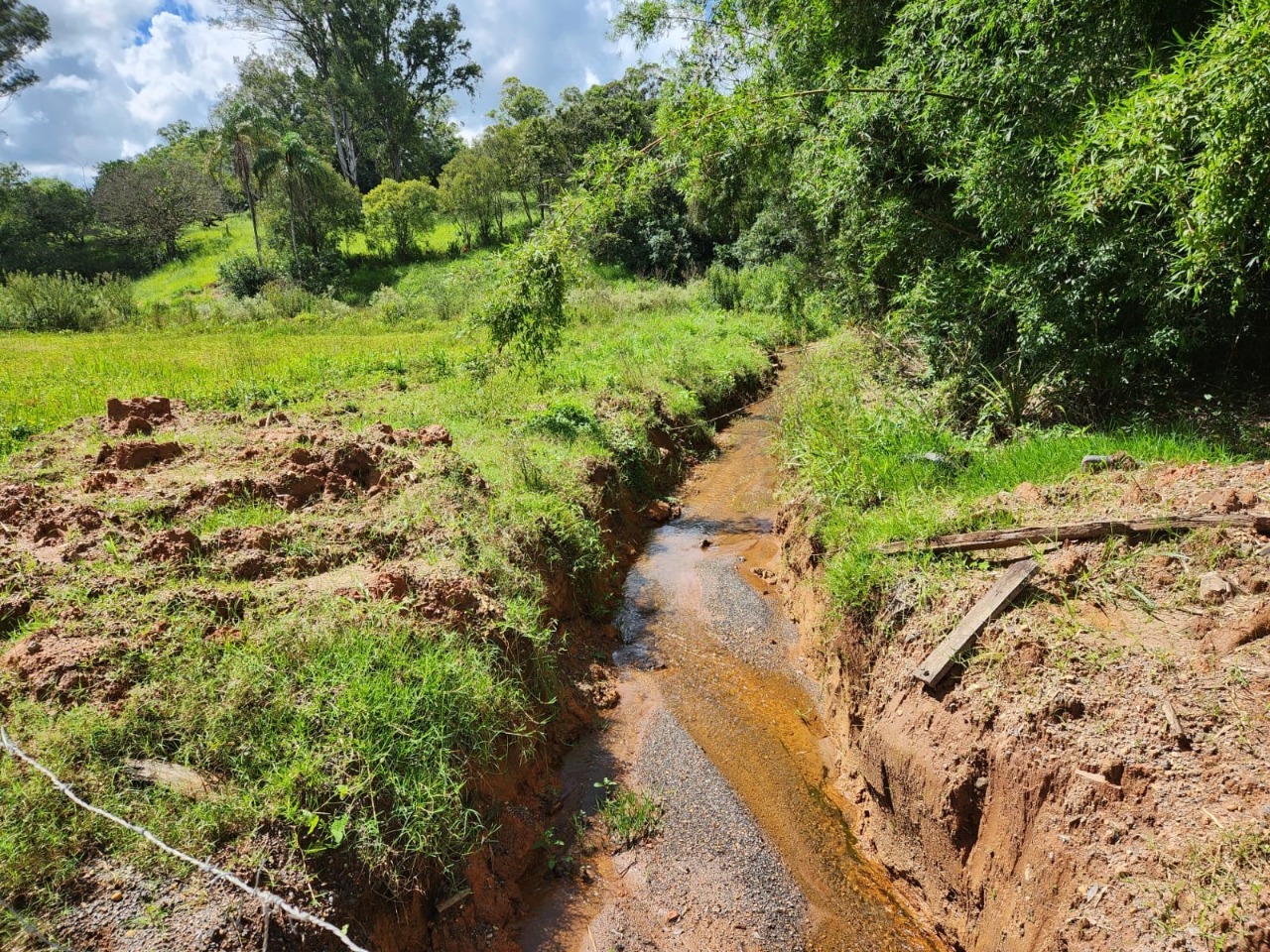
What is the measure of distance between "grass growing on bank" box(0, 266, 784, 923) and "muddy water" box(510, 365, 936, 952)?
780 millimetres

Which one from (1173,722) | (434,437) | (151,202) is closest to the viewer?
(1173,722)

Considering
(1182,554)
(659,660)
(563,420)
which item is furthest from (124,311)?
(1182,554)

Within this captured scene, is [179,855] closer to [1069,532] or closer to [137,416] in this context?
[1069,532]

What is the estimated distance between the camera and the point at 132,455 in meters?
5.51

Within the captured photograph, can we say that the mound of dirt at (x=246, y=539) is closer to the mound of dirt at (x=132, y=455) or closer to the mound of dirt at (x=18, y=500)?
the mound of dirt at (x=18, y=500)

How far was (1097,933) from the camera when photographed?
2.45 m

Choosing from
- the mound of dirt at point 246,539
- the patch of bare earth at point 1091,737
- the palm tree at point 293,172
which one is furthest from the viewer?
the palm tree at point 293,172

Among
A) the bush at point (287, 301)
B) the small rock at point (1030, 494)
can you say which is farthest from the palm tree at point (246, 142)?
the small rock at point (1030, 494)

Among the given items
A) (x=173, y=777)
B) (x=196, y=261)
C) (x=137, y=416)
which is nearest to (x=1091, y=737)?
(x=173, y=777)

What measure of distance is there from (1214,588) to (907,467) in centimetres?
251

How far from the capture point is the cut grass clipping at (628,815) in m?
3.90

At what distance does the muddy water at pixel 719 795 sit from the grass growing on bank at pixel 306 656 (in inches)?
30.7

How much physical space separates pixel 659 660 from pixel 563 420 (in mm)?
4003

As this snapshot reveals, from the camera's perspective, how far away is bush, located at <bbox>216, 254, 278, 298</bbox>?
2469 centimetres
